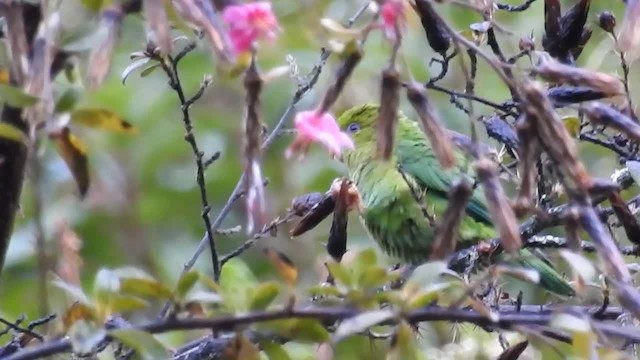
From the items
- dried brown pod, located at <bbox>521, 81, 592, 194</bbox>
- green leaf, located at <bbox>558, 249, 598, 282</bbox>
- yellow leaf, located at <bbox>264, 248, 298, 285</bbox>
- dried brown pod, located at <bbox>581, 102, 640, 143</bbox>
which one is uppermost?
dried brown pod, located at <bbox>521, 81, 592, 194</bbox>

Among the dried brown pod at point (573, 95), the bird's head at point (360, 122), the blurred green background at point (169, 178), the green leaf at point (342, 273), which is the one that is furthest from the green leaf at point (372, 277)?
the blurred green background at point (169, 178)

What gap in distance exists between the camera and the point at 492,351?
154 cm

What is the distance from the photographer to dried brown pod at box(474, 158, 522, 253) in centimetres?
79

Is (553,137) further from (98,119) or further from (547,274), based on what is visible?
(547,274)

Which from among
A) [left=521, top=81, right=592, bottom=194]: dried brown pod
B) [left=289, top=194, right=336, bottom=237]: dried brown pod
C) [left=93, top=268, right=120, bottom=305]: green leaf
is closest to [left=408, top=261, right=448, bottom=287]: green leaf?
[left=521, top=81, right=592, bottom=194]: dried brown pod

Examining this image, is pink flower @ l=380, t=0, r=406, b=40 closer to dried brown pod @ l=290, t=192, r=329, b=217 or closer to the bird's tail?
dried brown pod @ l=290, t=192, r=329, b=217

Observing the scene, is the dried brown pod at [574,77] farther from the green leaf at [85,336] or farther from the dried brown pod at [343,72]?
the green leaf at [85,336]

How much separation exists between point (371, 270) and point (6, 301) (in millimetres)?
1865

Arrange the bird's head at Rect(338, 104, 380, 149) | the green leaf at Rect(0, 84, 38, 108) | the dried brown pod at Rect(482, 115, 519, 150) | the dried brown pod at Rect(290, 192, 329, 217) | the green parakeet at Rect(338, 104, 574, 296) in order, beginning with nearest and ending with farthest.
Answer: the green leaf at Rect(0, 84, 38, 108), the dried brown pod at Rect(482, 115, 519, 150), the dried brown pod at Rect(290, 192, 329, 217), the green parakeet at Rect(338, 104, 574, 296), the bird's head at Rect(338, 104, 380, 149)

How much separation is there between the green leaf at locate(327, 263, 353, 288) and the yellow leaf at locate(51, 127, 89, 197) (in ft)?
0.69

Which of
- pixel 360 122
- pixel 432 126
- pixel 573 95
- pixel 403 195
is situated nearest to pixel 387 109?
pixel 432 126

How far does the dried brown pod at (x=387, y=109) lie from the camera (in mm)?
806

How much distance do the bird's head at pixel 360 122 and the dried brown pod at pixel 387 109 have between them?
1707mm

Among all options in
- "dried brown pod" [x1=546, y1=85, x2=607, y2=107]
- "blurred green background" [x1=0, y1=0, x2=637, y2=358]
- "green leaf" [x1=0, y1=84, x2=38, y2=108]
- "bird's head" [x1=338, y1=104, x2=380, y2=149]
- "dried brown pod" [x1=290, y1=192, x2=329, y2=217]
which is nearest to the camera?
"green leaf" [x1=0, y1=84, x2=38, y2=108]
